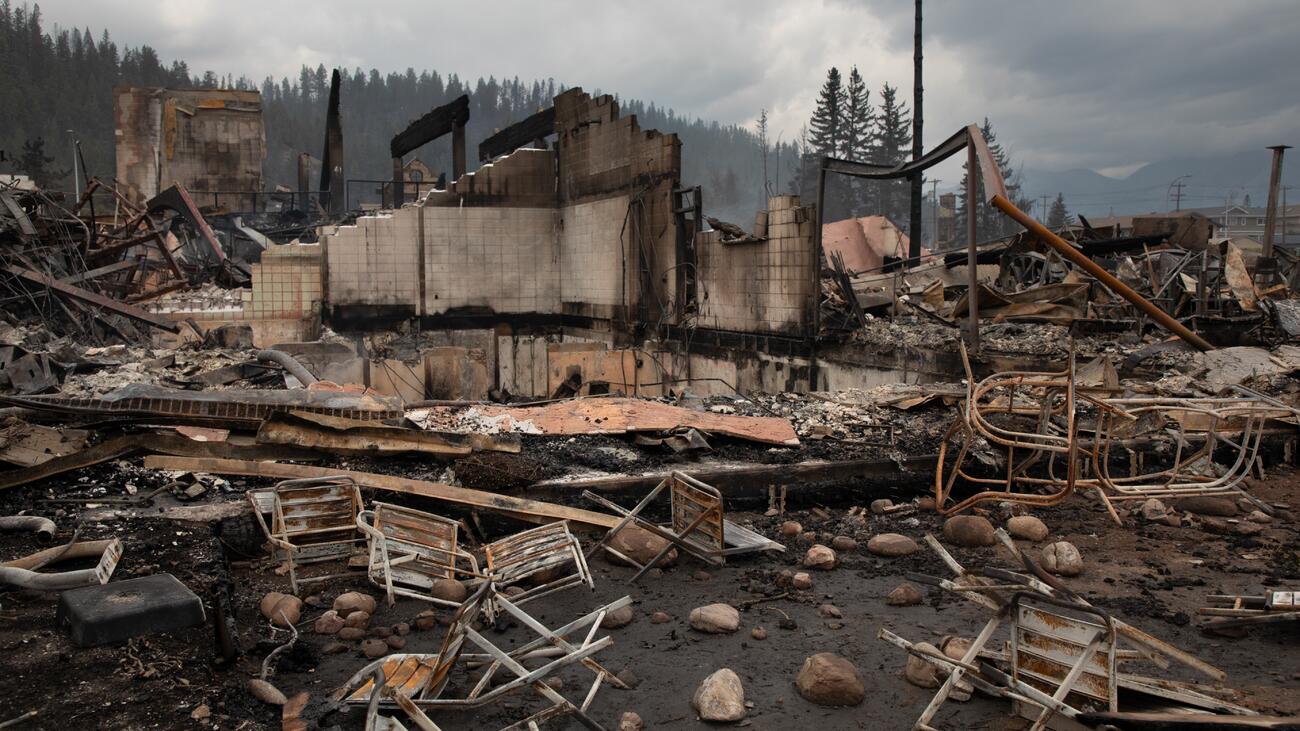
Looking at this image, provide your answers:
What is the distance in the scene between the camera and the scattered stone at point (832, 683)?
11.8 feet

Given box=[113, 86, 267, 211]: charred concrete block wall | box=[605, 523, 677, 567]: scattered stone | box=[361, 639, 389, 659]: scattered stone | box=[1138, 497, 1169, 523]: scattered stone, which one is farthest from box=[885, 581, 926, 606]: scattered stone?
box=[113, 86, 267, 211]: charred concrete block wall

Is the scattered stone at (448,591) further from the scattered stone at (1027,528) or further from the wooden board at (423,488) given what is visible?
the scattered stone at (1027,528)

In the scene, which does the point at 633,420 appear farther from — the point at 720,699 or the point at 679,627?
the point at 720,699

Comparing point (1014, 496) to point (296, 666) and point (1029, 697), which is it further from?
point (296, 666)

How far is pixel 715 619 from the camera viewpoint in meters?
4.41

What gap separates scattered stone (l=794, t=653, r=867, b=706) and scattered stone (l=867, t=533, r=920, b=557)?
1878mm

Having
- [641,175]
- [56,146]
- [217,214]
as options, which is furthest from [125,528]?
[56,146]

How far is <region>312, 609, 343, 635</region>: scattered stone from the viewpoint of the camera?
13.9 ft

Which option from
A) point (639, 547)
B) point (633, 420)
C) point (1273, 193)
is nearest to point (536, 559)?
point (639, 547)

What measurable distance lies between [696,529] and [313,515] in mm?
2402

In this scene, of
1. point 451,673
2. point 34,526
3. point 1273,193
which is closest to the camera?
point 451,673

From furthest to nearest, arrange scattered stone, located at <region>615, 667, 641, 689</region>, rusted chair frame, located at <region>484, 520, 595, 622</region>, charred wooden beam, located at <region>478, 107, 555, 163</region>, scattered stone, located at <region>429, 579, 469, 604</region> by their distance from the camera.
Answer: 1. charred wooden beam, located at <region>478, 107, 555, 163</region>
2. rusted chair frame, located at <region>484, 520, 595, 622</region>
3. scattered stone, located at <region>429, 579, 469, 604</region>
4. scattered stone, located at <region>615, 667, 641, 689</region>

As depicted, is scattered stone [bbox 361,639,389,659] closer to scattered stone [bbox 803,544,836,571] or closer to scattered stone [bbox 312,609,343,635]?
scattered stone [bbox 312,609,343,635]

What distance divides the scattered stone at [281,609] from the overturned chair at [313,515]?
324 mm
